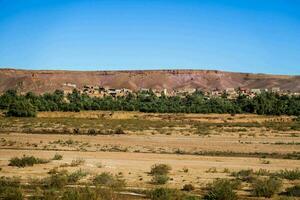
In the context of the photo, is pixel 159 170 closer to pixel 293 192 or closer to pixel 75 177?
pixel 75 177

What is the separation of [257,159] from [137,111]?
65.7 metres

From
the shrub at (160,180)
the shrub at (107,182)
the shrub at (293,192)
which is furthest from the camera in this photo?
the shrub at (160,180)

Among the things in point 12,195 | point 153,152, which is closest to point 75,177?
point 12,195

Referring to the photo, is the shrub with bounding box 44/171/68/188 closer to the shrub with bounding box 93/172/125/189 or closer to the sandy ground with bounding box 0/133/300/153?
the shrub with bounding box 93/172/125/189

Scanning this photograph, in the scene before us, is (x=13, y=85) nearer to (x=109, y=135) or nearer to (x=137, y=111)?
(x=137, y=111)

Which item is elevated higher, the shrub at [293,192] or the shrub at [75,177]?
the shrub at [293,192]

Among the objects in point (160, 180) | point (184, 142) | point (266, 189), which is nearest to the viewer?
point (266, 189)

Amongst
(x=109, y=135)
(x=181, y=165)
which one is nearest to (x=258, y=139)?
(x=109, y=135)

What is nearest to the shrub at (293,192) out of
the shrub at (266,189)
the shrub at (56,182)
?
the shrub at (266,189)

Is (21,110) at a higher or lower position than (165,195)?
lower

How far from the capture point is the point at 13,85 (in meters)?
182

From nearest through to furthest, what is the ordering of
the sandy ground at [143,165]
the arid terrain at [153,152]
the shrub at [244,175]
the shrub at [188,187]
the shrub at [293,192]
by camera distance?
the shrub at [293,192], the shrub at [188,187], the shrub at [244,175], the sandy ground at [143,165], the arid terrain at [153,152]

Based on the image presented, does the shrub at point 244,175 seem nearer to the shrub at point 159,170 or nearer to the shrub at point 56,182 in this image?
the shrub at point 159,170

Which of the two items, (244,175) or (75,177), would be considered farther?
(244,175)
